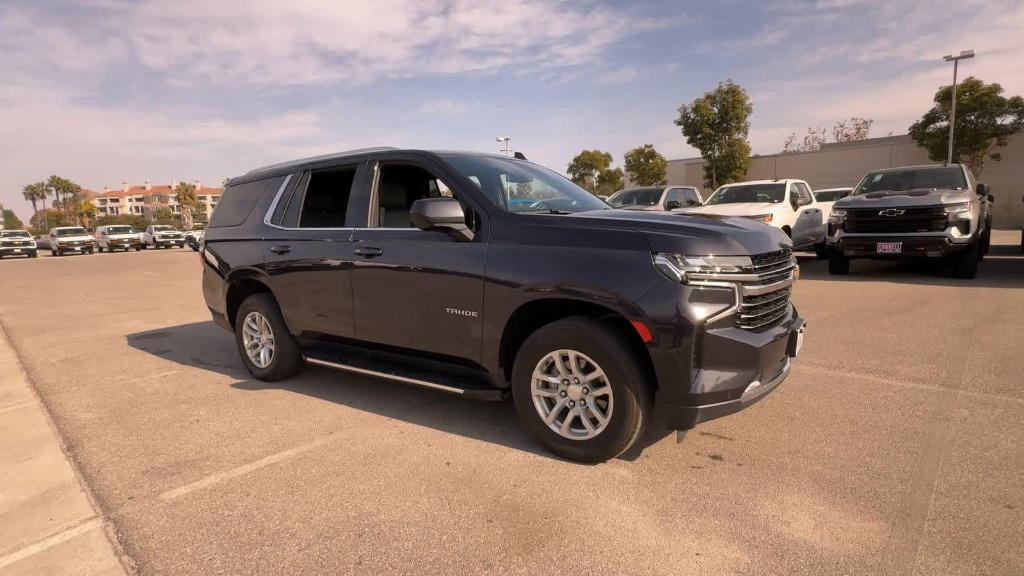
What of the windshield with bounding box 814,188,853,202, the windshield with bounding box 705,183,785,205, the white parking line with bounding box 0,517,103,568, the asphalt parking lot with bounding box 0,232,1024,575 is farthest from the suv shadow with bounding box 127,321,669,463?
the windshield with bounding box 814,188,853,202

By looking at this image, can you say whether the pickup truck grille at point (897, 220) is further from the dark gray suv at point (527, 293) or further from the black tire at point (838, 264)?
the dark gray suv at point (527, 293)

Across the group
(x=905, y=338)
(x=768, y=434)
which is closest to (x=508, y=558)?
(x=768, y=434)

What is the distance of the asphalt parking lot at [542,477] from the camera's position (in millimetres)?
2396

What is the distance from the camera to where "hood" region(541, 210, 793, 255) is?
2871 mm

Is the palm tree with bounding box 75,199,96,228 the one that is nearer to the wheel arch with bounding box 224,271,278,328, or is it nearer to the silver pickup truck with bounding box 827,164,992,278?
the wheel arch with bounding box 224,271,278,328

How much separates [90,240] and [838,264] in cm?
3567

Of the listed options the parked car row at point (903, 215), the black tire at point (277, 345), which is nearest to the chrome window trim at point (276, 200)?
the black tire at point (277, 345)

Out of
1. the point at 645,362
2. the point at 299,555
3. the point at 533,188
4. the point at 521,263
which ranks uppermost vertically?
the point at 533,188

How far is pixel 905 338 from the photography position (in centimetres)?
574

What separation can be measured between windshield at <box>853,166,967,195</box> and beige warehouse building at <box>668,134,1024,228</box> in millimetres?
29630

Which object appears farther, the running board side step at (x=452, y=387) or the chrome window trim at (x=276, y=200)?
the chrome window trim at (x=276, y=200)

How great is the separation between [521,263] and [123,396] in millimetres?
3657

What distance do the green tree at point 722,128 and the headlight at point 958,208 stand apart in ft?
84.0

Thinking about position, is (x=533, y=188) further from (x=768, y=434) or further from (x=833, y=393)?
(x=833, y=393)
